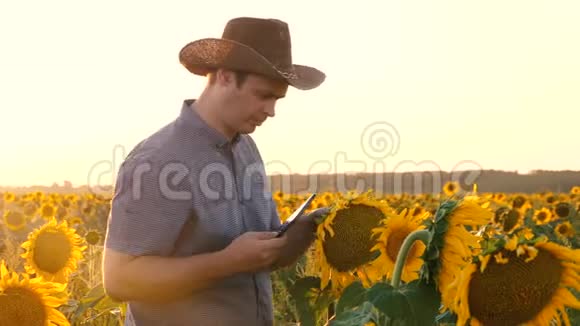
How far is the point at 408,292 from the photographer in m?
2.41

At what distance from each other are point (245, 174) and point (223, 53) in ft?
1.78

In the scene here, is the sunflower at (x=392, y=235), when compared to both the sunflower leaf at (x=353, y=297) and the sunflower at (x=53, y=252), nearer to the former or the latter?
the sunflower leaf at (x=353, y=297)

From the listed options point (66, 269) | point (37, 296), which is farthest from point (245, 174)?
point (66, 269)

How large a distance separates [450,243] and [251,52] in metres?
1.20

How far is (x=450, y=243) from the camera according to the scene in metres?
2.55

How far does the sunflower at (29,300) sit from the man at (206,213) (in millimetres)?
456

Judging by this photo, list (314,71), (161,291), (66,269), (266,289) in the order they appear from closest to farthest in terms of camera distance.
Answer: (161,291)
(266,289)
(314,71)
(66,269)

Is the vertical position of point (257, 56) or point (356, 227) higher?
point (257, 56)

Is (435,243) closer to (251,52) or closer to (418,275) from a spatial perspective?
(418,275)

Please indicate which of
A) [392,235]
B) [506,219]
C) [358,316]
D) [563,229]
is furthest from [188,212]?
[563,229]

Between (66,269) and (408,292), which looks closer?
(408,292)

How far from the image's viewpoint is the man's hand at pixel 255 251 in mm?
2977

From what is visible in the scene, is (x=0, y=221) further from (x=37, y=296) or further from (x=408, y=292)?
(x=408, y=292)

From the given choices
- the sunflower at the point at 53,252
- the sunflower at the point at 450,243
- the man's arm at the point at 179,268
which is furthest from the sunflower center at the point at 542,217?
the sunflower at the point at 450,243
